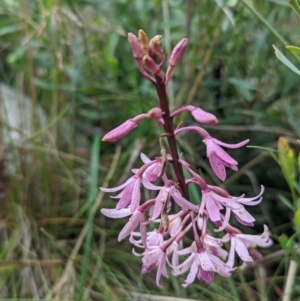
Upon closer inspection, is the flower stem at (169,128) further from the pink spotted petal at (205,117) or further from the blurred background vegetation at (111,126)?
the blurred background vegetation at (111,126)

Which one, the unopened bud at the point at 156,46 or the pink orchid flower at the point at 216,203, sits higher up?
the unopened bud at the point at 156,46

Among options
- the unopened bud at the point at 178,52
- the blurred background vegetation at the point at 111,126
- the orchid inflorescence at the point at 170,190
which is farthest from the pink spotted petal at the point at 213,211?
the blurred background vegetation at the point at 111,126

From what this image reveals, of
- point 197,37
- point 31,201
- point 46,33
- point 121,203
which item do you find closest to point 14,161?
point 31,201

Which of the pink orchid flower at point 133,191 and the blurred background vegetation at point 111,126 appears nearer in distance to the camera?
the pink orchid flower at point 133,191

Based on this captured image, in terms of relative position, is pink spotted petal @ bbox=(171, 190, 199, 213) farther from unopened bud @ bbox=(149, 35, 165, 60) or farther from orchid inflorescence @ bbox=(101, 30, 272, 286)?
unopened bud @ bbox=(149, 35, 165, 60)

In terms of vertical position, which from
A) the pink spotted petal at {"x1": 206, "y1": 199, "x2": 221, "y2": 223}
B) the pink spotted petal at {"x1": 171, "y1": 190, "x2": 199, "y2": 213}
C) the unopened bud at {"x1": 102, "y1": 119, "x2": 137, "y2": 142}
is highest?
the unopened bud at {"x1": 102, "y1": 119, "x2": 137, "y2": 142}

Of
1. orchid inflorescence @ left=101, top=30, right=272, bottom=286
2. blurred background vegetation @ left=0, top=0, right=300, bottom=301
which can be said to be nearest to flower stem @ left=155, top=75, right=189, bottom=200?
orchid inflorescence @ left=101, top=30, right=272, bottom=286

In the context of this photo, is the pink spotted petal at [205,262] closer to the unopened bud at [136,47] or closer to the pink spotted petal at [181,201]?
the pink spotted petal at [181,201]

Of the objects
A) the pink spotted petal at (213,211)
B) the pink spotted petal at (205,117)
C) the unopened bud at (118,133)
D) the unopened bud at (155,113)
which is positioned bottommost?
the pink spotted petal at (213,211)

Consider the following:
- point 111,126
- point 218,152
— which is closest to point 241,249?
point 218,152
